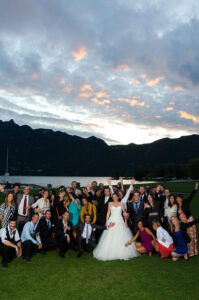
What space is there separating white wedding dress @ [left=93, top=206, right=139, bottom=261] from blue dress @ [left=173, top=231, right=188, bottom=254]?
145 centimetres

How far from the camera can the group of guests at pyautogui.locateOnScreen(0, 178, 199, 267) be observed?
8.86 m

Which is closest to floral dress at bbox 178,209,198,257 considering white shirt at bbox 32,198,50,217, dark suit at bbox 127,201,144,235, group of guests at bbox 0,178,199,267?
group of guests at bbox 0,178,199,267

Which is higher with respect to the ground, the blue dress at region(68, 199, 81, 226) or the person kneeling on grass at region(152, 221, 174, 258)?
the blue dress at region(68, 199, 81, 226)

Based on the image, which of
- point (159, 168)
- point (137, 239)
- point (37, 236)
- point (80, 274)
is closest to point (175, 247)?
point (137, 239)

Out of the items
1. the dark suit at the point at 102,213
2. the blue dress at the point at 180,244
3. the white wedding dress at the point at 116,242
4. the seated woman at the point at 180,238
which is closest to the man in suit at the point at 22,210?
the dark suit at the point at 102,213

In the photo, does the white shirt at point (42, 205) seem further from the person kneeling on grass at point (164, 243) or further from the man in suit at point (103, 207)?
the person kneeling on grass at point (164, 243)

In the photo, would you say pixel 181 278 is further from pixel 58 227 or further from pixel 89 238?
pixel 58 227

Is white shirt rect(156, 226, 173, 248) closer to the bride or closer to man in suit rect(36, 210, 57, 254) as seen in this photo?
the bride

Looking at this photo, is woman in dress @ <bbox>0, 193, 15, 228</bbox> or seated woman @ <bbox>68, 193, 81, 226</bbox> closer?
woman in dress @ <bbox>0, 193, 15, 228</bbox>

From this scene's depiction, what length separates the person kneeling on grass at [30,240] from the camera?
28.6 ft

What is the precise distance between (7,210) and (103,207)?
374cm

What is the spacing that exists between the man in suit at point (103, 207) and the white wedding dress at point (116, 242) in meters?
0.79

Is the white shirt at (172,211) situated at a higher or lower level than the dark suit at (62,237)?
higher

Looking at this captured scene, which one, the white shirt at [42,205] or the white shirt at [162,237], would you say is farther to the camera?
the white shirt at [42,205]
